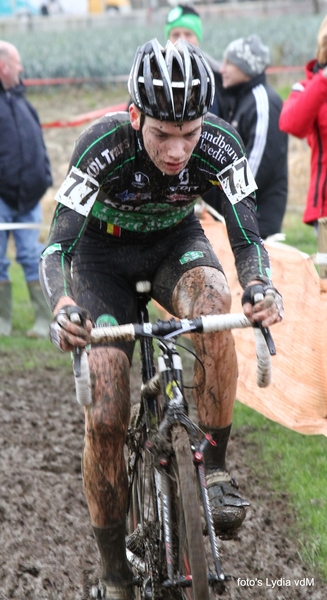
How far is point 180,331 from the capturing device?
3.51 metres

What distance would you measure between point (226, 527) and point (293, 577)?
751 millimetres

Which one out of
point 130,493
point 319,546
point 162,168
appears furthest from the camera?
point 319,546

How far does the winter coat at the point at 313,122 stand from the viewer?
6.49 meters

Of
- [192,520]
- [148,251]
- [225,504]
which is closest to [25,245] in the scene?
[148,251]

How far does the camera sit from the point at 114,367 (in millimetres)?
3896

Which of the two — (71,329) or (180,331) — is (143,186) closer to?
(180,331)

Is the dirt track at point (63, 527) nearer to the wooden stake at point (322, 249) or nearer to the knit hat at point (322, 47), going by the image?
the wooden stake at point (322, 249)

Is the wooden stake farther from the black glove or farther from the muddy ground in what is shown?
the black glove

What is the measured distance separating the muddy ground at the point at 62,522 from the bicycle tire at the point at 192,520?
2.72 feet

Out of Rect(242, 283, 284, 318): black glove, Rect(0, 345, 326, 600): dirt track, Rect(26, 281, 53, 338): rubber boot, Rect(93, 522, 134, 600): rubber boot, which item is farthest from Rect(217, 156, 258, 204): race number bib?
Rect(26, 281, 53, 338): rubber boot

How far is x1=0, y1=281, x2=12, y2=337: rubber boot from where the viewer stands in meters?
9.55

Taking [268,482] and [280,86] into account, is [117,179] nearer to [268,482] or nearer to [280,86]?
[268,482]

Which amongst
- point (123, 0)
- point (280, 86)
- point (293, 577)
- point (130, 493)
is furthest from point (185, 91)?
point (123, 0)

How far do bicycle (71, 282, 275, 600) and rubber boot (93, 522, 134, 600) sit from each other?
5 cm
